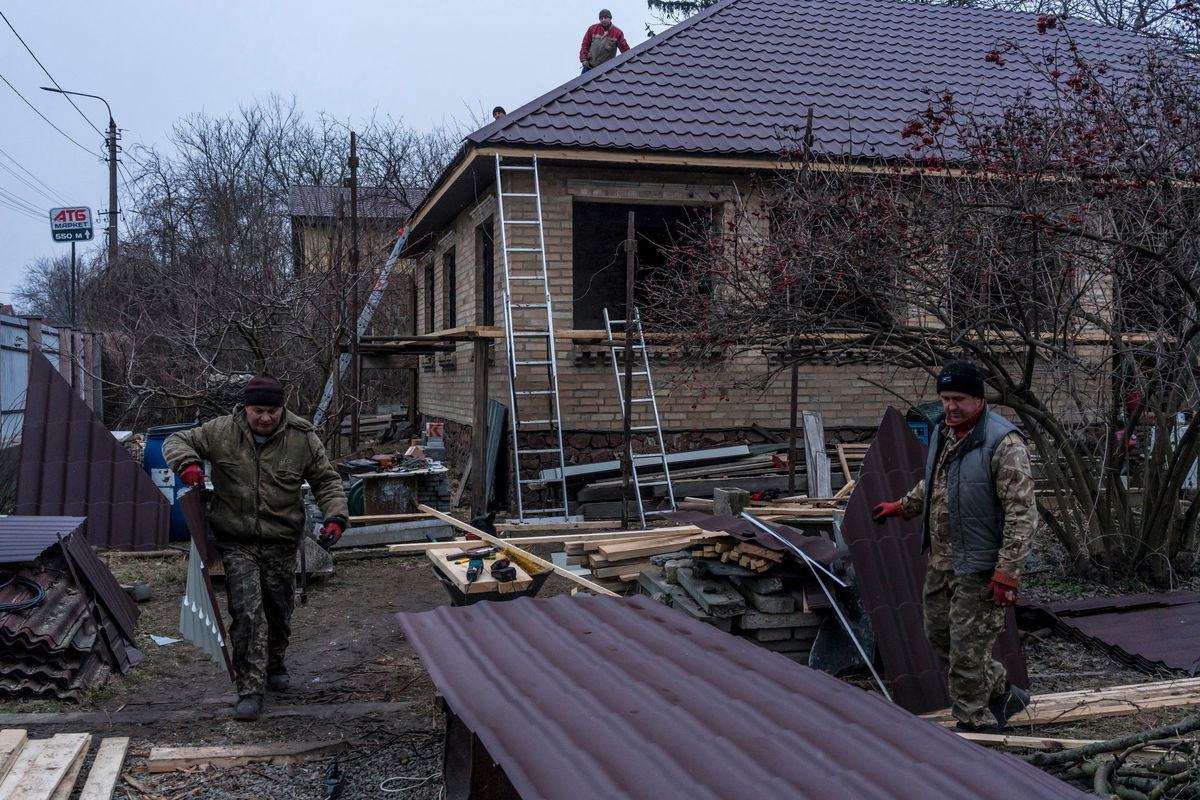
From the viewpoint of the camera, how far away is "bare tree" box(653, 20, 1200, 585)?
6.32 m

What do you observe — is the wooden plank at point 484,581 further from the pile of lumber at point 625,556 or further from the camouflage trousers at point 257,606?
the camouflage trousers at point 257,606

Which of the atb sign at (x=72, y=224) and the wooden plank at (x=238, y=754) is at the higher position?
the atb sign at (x=72, y=224)

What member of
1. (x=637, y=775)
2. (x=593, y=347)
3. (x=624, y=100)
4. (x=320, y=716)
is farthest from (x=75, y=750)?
(x=624, y=100)

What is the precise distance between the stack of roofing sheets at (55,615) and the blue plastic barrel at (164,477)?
279 centimetres

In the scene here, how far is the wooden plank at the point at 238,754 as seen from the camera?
4242mm

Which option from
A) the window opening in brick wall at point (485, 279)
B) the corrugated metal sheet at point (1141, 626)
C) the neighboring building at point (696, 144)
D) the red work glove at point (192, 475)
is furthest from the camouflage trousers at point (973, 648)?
the window opening in brick wall at point (485, 279)

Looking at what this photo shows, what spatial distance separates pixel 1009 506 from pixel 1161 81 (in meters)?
4.17

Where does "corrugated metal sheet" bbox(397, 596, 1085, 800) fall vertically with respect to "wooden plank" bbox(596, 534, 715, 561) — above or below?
above

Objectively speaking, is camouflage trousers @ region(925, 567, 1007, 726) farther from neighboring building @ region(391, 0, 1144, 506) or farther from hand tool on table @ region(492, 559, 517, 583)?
neighboring building @ region(391, 0, 1144, 506)

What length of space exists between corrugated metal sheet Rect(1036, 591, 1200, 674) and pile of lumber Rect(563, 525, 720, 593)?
2.52m

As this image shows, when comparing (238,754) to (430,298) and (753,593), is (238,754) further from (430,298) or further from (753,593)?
(430,298)

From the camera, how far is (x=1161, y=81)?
6.62 meters

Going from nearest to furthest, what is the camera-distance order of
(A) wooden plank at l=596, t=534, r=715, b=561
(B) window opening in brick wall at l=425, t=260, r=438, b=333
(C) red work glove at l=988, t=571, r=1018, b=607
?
(C) red work glove at l=988, t=571, r=1018, b=607 → (A) wooden plank at l=596, t=534, r=715, b=561 → (B) window opening in brick wall at l=425, t=260, r=438, b=333

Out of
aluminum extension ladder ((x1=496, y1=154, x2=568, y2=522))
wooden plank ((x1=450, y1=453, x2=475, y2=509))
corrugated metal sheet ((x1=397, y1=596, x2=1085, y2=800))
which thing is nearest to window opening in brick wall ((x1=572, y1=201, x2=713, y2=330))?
aluminum extension ladder ((x1=496, y1=154, x2=568, y2=522))
